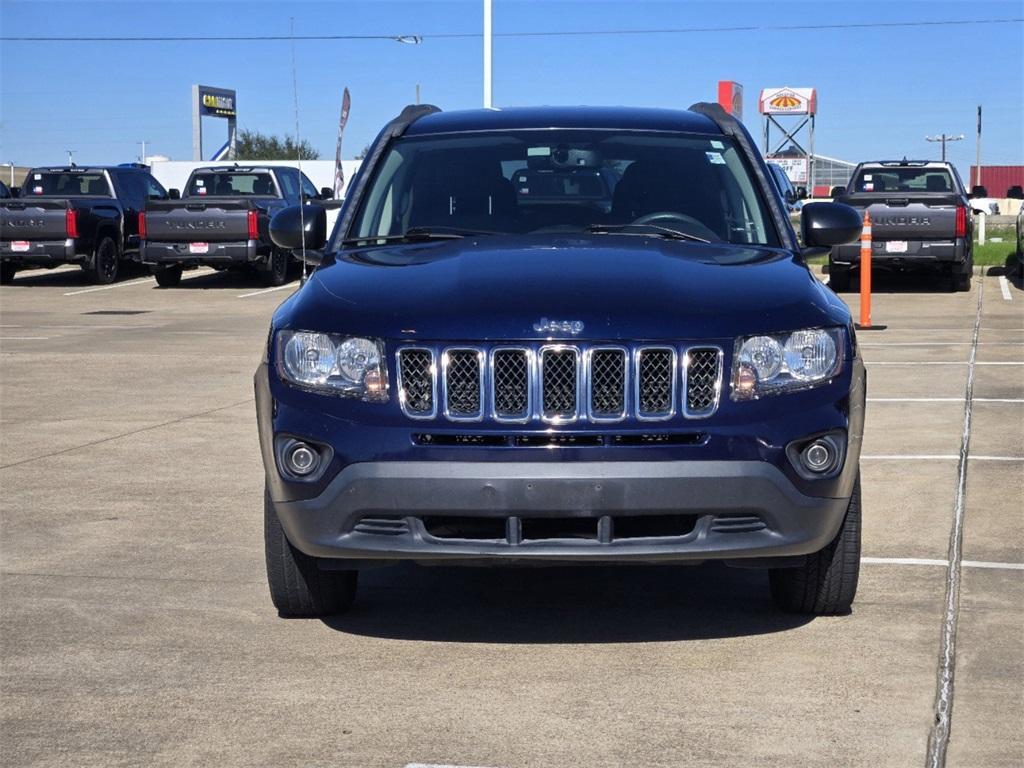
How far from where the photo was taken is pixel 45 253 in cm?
2467

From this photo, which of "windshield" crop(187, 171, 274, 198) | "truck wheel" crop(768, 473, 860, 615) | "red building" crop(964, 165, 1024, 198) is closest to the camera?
"truck wheel" crop(768, 473, 860, 615)

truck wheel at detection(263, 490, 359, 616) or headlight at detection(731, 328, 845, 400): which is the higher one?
headlight at detection(731, 328, 845, 400)

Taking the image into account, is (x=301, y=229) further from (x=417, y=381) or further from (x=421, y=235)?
(x=417, y=381)

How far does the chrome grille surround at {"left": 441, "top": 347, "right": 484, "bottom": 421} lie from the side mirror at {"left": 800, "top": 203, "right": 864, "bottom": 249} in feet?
6.84

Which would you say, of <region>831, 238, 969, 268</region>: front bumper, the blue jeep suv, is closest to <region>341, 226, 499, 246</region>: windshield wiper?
the blue jeep suv

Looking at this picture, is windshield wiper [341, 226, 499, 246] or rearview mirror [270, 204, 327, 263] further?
rearview mirror [270, 204, 327, 263]

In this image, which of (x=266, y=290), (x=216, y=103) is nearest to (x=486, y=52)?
(x=266, y=290)

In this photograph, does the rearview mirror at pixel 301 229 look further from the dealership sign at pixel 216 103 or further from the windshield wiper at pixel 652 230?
the dealership sign at pixel 216 103

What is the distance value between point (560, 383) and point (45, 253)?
70.5 ft

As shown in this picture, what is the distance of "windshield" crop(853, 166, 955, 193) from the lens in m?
23.6

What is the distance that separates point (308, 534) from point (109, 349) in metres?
11.8

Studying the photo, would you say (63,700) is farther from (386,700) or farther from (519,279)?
(519,279)

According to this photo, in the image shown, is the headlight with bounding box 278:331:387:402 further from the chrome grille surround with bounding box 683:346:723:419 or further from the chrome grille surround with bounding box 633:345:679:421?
the chrome grille surround with bounding box 683:346:723:419

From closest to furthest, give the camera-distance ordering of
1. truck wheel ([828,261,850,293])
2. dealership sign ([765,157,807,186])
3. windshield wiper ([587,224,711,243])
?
windshield wiper ([587,224,711,243]) → truck wheel ([828,261,850,293]) → dealership sign ([765,157,807,186])
